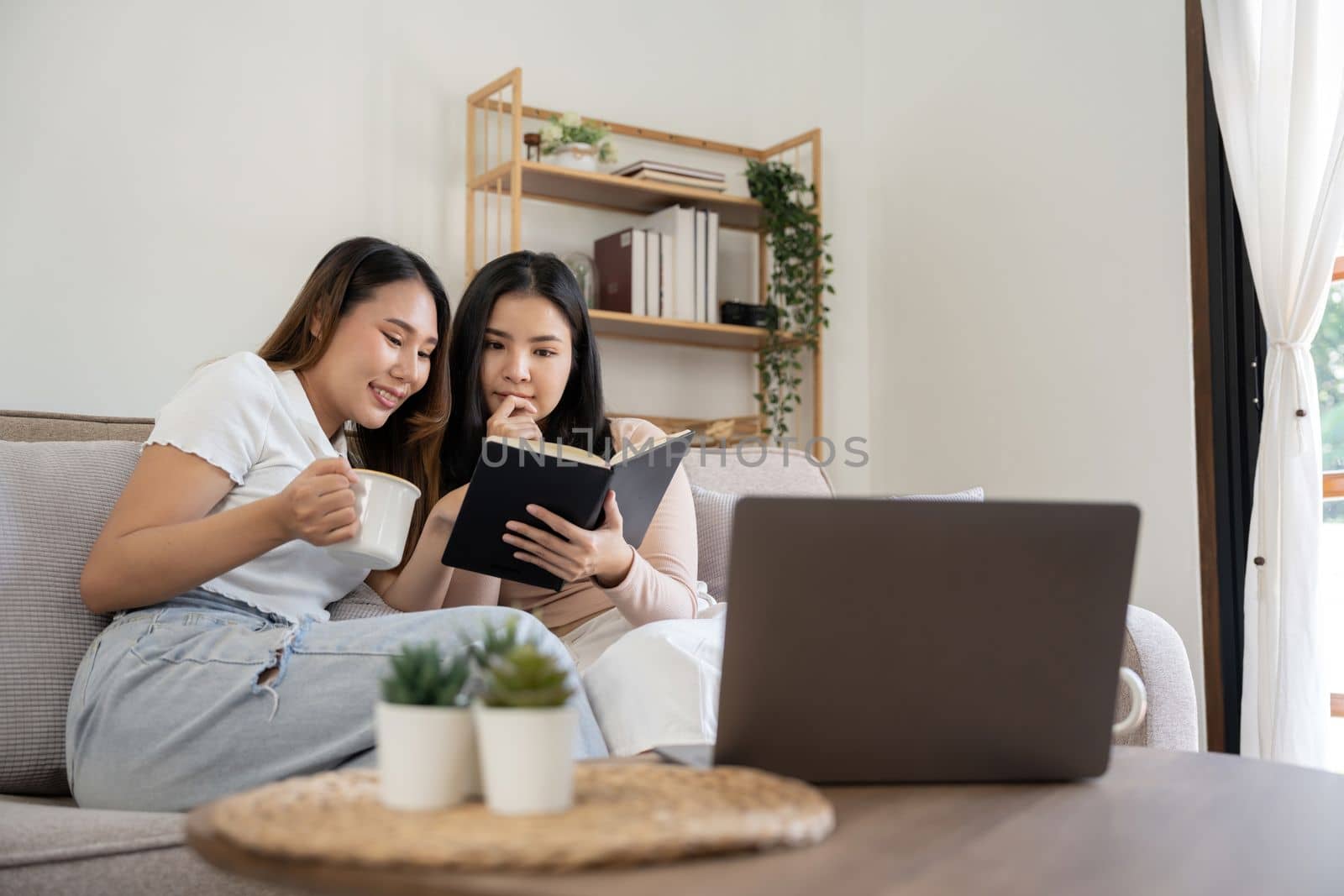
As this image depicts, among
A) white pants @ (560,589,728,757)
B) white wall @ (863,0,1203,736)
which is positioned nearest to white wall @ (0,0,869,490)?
white wall @ (863,0,1203,736)

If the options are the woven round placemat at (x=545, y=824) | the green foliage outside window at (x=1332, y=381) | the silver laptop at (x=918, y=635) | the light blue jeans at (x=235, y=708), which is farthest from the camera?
the green foliage outside window at (x=1332, y=381)

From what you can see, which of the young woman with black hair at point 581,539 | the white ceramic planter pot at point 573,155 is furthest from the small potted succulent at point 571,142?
the young woman with black hair at point 581,539

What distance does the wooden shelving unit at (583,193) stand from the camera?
10.4ft

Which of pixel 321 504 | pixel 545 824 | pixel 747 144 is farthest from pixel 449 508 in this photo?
pixel 747 144

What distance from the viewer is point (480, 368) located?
2016mm

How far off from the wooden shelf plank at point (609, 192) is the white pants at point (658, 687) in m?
1.97

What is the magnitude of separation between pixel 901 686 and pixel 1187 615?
2.25 meters

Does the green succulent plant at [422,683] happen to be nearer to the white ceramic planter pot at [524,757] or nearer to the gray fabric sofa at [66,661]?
the white ceramic planter pot at [524,757]

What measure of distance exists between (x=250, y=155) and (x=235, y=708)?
216 centimetres

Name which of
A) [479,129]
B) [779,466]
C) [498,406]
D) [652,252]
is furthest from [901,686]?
[479,129]

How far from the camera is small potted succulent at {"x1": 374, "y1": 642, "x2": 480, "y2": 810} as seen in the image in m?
0.63

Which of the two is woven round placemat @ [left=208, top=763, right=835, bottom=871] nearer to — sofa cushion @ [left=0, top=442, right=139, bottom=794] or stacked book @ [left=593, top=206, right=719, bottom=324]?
sofa cushion @ [left=0, top=442, right=139, bottom=794]

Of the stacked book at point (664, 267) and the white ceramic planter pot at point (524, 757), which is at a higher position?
the stacked book at point (664, 267)

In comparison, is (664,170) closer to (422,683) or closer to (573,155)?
(573,155)
